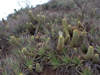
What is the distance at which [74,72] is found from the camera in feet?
9.86

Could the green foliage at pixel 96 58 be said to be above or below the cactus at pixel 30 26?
below

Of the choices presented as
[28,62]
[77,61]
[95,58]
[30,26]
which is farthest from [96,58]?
[30,26]

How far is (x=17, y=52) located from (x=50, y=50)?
4.51 ft

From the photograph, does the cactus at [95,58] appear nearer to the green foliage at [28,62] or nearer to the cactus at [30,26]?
the green foliage at [28,62]

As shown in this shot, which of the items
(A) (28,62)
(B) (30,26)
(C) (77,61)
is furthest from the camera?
(B) (30,26)

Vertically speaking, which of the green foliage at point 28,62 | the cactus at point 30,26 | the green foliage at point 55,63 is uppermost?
the cactus at point 30,26

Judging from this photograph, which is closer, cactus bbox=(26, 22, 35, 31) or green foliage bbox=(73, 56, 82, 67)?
green foliage bbox=(73, 56, 82, 67)

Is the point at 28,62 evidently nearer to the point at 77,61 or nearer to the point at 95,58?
the point at 77,61

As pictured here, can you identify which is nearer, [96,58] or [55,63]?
[96,58]

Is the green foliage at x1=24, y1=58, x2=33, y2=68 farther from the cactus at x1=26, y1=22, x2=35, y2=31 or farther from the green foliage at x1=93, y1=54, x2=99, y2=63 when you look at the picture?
the cactus at x1=26, y1=22, x2=35, y2=31

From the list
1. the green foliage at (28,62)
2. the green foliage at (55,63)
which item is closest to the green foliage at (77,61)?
the green foliage at (55,63)

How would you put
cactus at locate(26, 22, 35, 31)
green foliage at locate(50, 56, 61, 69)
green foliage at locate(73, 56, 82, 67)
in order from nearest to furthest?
green foliage at locate(73, 56, 82, 67), green foliage at locate(50, 56, 61, 69), cactus at locate(26, 22, 35, 31)

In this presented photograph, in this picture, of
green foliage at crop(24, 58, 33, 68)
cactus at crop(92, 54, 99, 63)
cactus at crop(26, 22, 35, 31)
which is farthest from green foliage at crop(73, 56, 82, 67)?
cactus at crop(26, 22, 35, 31)

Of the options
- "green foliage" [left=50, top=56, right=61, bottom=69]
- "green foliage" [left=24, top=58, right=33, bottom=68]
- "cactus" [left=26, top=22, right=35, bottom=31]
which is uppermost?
"cactus" [left=26, top=22, right=35, bottom=31]
